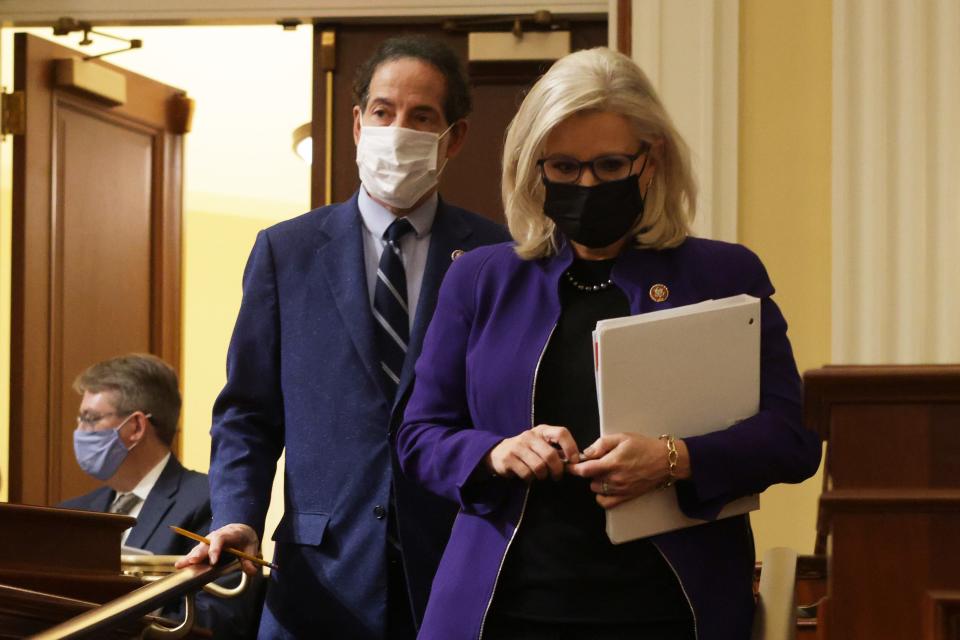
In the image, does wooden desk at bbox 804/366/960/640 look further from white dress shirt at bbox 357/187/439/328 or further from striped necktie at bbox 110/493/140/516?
striped necktie at bbox 110/493/140/516

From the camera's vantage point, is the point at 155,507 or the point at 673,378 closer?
the point at 673,378

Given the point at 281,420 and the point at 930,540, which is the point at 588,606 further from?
the point at 281,420

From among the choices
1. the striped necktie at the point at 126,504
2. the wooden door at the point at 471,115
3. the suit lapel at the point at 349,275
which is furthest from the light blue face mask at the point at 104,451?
the suit lapel at the point at 349,275

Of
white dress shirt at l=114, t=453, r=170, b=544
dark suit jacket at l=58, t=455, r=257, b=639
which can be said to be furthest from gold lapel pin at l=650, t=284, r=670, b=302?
white dress shirt at l=114, t=453, r=170, b=544

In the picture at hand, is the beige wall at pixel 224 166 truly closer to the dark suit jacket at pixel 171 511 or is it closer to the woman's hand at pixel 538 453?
the dark suit jacket at pixel 171 511

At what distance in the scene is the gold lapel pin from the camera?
6.22ft

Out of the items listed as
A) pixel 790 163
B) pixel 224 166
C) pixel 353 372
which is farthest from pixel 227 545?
pixel 224 166

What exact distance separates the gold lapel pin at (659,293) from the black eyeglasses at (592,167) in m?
0.16

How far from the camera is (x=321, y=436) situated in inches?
95.3

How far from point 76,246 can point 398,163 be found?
3277 mm

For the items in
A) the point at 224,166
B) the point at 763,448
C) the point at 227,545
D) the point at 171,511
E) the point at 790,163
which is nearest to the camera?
the point at 763,448

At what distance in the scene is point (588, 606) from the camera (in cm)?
175

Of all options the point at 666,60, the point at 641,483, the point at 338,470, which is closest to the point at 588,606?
the point at 641,483

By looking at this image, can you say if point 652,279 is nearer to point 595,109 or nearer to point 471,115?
point 595,109
